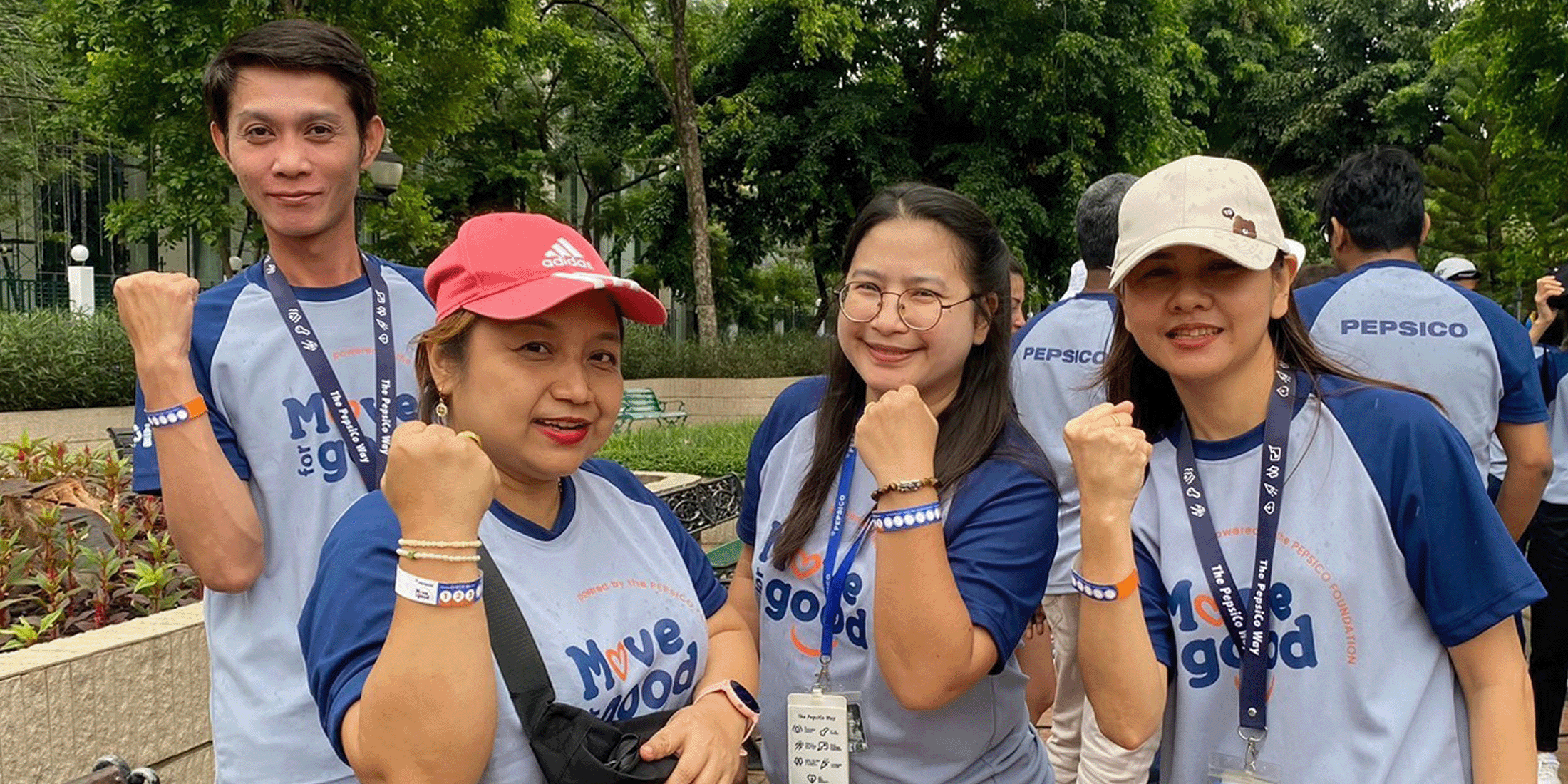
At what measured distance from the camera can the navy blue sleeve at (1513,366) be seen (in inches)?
152

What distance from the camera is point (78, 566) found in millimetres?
4715

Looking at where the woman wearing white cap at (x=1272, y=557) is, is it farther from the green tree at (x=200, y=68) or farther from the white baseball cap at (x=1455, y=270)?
the green tree at (x=200, y=68)

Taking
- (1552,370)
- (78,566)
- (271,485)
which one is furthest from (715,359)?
(271,485)

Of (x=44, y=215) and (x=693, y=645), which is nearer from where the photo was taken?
(x=693, y=645)

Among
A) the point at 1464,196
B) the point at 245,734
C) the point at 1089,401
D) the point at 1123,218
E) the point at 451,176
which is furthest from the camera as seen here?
the point at 1464,196

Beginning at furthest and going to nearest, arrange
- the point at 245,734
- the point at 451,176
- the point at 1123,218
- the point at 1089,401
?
the point at 451,176 < the point at 1089,401 < the point at 245,734 < the point at 1123,218

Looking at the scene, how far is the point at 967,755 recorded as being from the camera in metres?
2.22

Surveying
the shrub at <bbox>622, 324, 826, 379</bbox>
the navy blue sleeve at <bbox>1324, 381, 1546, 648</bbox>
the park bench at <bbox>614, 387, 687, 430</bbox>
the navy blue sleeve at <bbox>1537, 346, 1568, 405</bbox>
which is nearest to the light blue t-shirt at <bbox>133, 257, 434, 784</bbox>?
the navy blue sleeve at <bbox>1324, 381, 1546, 648</bbox>

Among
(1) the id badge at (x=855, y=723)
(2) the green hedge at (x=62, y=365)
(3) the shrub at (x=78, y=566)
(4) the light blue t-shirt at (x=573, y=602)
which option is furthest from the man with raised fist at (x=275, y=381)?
(2) the green hedge at (x=62, y=365)

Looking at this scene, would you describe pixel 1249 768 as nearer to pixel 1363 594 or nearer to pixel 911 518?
pixel 1363 594

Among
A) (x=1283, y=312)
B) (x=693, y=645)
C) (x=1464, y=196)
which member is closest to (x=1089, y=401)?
(x=1283, y=312)

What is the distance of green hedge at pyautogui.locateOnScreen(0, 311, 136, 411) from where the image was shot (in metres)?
12.3

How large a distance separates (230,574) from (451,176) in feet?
75.1

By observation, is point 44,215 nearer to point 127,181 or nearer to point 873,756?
point 127,181
